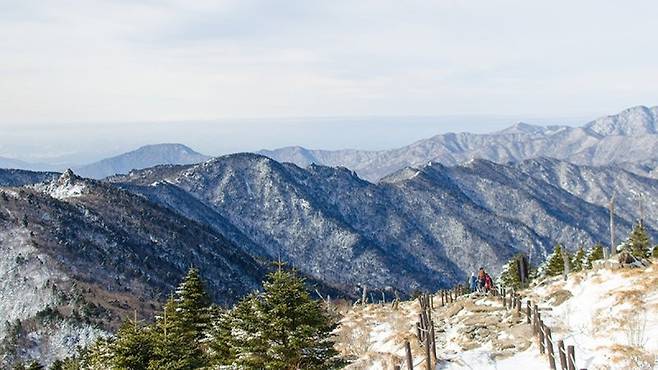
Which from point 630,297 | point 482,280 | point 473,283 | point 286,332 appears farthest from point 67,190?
point 630,297

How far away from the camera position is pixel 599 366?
55.0 feet

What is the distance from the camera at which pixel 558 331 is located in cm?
2130

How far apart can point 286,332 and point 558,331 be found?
1060cm

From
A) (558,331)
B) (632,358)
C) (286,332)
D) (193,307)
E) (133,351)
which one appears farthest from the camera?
(193,307)

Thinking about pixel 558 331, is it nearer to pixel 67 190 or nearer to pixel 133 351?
pixel 133 351

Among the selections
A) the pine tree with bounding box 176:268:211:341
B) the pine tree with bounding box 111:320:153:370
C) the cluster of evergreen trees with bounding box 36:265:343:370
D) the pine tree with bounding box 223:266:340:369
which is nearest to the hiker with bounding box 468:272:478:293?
the pine tree with bounding box 176:268:211:341

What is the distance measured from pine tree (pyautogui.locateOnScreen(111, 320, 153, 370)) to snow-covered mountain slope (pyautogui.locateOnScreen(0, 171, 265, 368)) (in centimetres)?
6639

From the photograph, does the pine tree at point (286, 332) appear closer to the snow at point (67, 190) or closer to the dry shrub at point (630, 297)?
the dry shrub at point (630, 297)

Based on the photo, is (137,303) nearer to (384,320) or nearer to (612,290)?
(384,320)

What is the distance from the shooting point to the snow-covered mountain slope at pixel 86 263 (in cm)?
8631

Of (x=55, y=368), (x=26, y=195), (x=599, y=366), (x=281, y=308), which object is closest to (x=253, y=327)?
(x=281, y=308)

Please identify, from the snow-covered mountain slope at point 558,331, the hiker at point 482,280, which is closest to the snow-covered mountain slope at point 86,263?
the hiker at point 482,280

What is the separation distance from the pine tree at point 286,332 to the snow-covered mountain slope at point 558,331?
2618 mm

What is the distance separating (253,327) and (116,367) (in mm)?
4966
